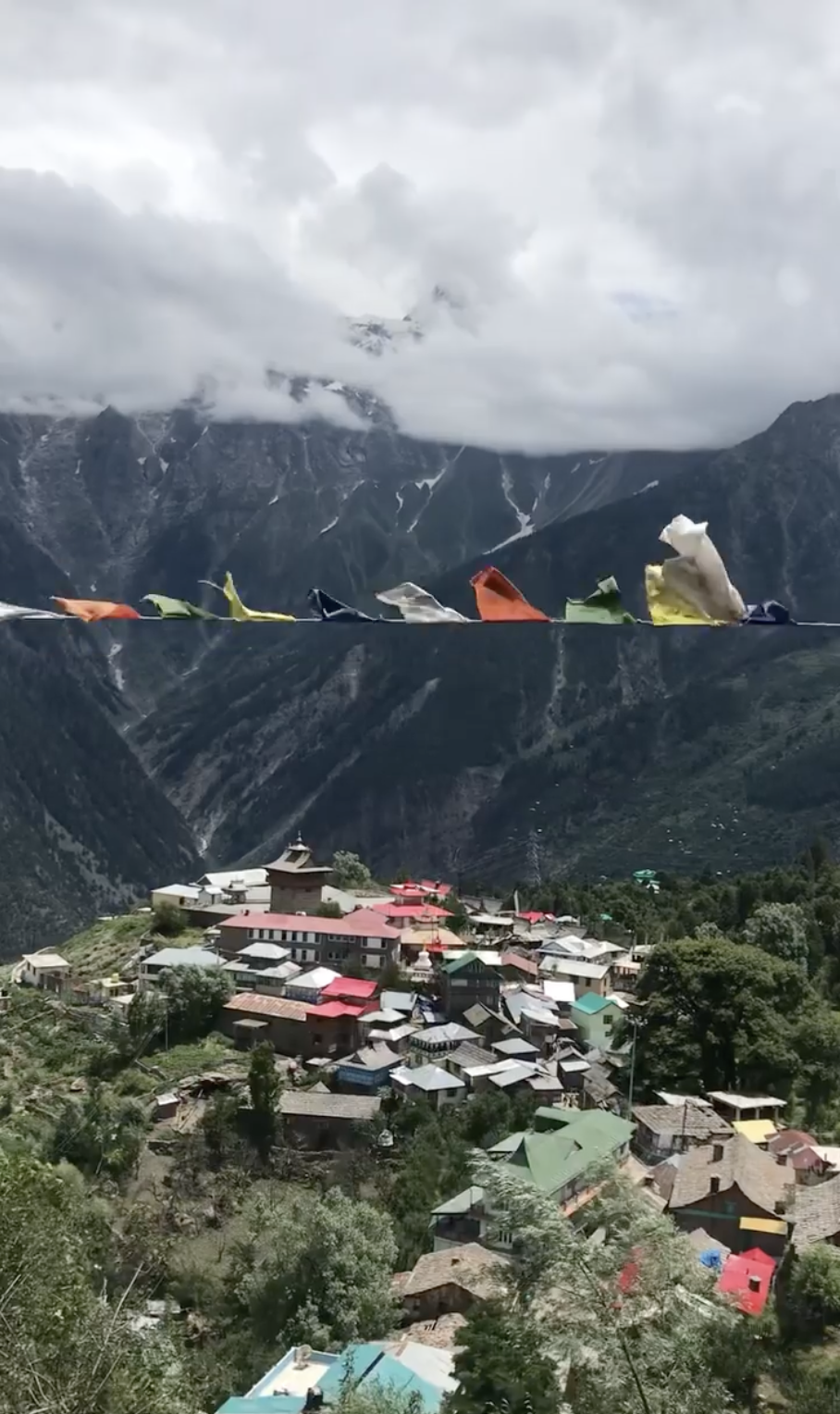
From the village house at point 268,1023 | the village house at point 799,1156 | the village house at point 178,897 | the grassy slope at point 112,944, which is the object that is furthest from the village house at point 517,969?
the village house at point 799,1156

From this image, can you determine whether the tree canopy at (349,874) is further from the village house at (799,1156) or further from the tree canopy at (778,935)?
the village house at (799,1156)

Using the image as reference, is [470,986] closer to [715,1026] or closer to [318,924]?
[318,924]

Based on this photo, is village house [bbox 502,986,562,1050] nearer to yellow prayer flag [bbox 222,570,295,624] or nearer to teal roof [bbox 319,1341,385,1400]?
teal roof [bbox 319,1341,385,1400]

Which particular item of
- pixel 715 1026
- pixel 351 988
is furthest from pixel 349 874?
pixel 715 1026

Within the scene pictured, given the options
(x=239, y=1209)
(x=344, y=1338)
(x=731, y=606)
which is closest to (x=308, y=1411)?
(x=344, y=1338)

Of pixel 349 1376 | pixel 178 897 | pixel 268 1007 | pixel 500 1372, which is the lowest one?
pixel 178 897
